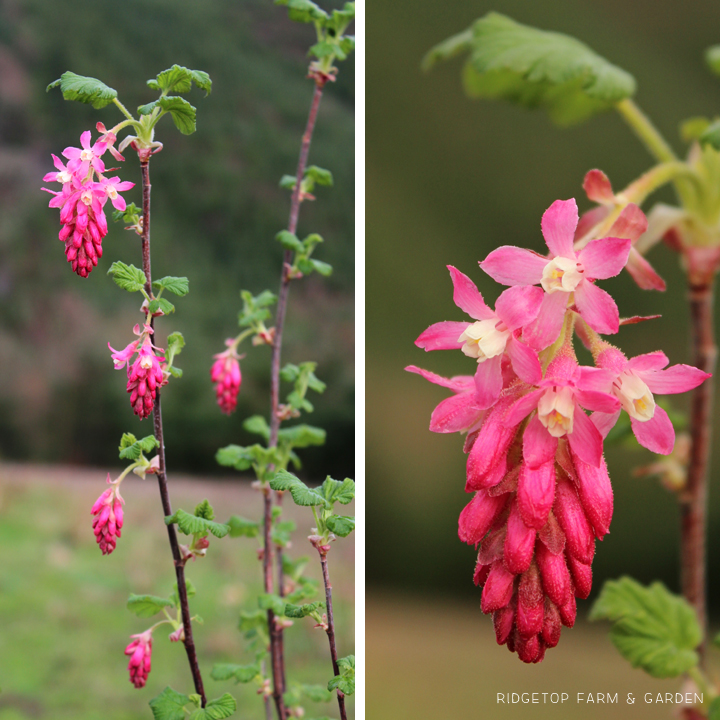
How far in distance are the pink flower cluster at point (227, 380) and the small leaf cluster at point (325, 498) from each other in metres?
0.15

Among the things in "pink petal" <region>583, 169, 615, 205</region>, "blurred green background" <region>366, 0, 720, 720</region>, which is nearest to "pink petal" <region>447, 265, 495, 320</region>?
"pink petal" <region>583, 169, 615, 205</region>

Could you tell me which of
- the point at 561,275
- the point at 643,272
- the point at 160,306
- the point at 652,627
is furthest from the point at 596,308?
the point at 652,627

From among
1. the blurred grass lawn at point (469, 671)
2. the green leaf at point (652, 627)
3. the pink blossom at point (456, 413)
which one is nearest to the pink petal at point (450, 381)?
the pink blossom at point (456, 413)

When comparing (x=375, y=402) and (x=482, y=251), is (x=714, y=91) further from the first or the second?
(x=375, y=402)

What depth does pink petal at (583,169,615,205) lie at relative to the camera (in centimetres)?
42

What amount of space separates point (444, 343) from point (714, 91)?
1.60 metres

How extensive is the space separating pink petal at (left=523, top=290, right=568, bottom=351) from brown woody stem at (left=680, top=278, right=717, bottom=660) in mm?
308

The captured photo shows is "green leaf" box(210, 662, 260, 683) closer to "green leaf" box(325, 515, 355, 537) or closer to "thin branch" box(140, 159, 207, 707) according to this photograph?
"thin branch" box(140, 159, 207, 707)

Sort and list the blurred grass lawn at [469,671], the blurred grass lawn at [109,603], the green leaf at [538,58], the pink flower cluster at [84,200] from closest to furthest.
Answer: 1. the pink flower cluster at [84,200]
2. the green leaf at [538,58]
3. the blurred grass lawn at [469,671]
4. the blurred grass lawn at [109,603]

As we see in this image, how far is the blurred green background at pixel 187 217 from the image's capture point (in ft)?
6.75

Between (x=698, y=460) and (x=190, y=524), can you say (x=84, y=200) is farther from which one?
(x=698, y=460)

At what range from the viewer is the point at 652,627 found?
1.81ft

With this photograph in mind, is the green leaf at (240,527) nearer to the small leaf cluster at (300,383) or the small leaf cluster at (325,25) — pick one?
the small leaf cluster at (300,383)

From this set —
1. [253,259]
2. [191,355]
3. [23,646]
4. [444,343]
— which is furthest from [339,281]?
[444,343]
